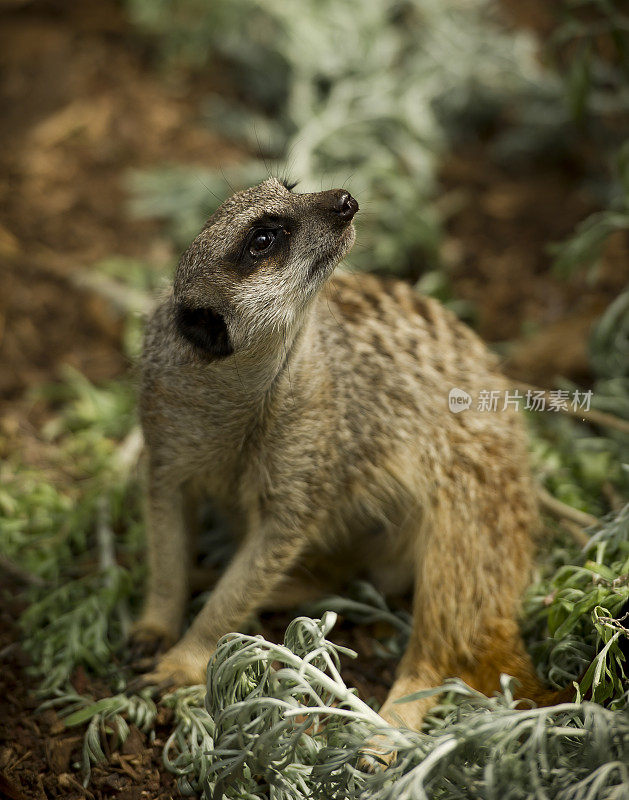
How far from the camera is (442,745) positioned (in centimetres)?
164

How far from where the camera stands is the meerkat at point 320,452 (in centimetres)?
215

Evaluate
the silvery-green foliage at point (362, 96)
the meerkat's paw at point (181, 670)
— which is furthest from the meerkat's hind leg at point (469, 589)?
the silvery-green foliage at point (362, 96)

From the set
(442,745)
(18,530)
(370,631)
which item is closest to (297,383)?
(370,631)

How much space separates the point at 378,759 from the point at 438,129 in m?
3.75

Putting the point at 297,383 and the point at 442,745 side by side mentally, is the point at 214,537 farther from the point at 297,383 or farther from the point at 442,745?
the point at 442,745

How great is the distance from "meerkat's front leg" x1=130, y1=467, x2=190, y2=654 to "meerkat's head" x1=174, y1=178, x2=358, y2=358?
0.57 meters

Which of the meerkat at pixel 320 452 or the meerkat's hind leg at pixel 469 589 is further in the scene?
the meerkat's hind leg at pixel 469 589

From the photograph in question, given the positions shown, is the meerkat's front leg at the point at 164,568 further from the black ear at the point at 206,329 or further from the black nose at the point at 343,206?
the black nose at the point at 343,206

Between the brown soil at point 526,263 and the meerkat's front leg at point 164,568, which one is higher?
the brown soil at point 526,263

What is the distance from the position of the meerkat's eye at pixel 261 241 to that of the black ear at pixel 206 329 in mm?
193

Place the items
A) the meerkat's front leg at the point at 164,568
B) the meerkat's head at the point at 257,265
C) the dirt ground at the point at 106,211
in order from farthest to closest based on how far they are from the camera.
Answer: the dirt ground at the point at 106,211 → the meerkat's front leg at the point at 164,568 → the meerkat's head at the point at 257,265

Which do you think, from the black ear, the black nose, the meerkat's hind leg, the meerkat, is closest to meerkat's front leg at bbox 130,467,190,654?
the meerkat

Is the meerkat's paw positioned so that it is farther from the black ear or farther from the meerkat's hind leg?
the black ear

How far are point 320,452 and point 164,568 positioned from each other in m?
0.63
